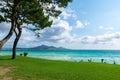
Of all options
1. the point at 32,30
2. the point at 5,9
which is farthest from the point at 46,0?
the point at 32,30

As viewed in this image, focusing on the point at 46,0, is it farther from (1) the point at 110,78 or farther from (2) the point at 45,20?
(2) the point at 45,20

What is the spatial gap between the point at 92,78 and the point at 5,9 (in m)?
23.2

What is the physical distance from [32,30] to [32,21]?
2685 millimetres

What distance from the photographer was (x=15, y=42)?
4350cm

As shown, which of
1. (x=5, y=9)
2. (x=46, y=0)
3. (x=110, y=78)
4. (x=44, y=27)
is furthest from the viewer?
(x=44, y=27)

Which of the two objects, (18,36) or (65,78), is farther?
(18,36)

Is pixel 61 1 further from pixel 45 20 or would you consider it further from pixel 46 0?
pixel 45 20

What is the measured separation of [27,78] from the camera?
22.3m

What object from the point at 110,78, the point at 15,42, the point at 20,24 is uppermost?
the point at 20,24

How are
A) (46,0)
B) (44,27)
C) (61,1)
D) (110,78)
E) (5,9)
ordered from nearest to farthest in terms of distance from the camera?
(46,0) → (61,1) → (110,78) → (5,9) → (44,27)

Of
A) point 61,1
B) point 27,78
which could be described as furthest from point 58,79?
point 61,1

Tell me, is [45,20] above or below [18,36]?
above

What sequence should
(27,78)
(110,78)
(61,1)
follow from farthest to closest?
(110,78), (27,78), (61,1)

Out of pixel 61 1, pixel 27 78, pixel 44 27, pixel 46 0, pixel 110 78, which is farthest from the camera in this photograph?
pixel 44 27
